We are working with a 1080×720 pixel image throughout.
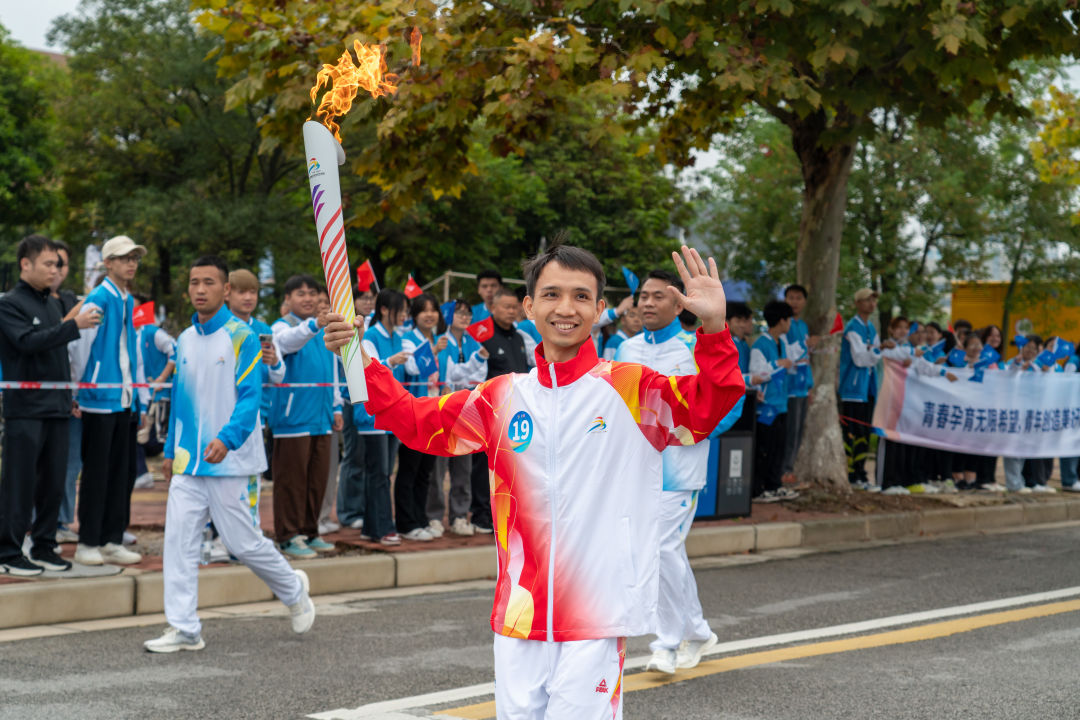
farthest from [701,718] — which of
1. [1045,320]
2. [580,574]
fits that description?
[1045,320]

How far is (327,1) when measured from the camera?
426 inches

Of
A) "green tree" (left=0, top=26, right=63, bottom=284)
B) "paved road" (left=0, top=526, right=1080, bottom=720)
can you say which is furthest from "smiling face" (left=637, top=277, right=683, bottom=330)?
"green tree" (left=0, top=26, right=63, bottom=284)

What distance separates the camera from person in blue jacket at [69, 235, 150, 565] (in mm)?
8250

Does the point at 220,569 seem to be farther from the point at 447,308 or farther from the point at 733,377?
the point at 733,377

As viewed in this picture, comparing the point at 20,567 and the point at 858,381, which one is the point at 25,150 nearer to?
the point at 858,381

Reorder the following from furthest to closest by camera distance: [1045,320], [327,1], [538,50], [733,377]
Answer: [1045,320]
[327,1]
[538,50]
[733,377]

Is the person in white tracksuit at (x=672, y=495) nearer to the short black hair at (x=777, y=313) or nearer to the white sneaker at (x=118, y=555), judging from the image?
the white sneaker at (x=118, y=555)

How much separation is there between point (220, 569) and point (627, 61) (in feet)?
16.4

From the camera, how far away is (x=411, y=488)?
32.6 ft

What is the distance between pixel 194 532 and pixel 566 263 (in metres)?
3.79

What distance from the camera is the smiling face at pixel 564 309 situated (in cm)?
345

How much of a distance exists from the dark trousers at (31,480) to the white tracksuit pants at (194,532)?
149 centimetres

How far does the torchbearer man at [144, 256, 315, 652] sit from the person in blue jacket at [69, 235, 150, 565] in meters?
1.70

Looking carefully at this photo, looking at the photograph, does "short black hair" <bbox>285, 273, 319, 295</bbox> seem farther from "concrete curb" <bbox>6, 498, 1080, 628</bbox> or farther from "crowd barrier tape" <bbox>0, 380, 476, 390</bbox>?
"concrete curb" <bbox>6, 498, 1080, 628</bbox>
